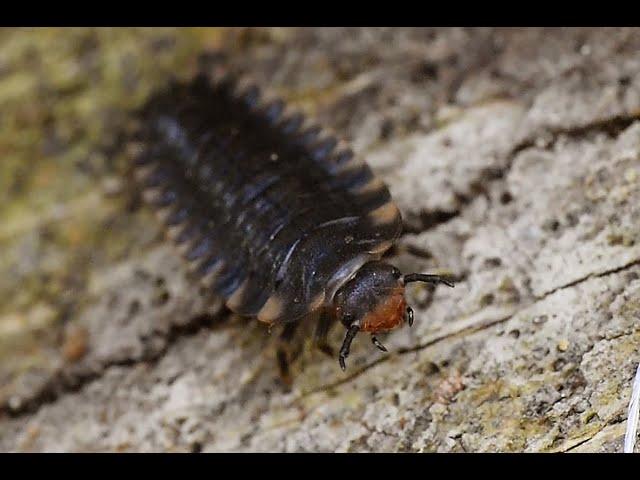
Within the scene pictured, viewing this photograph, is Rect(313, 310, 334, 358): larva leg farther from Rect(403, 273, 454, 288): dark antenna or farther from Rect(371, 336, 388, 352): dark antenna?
Rect(403, 273, 454, 288): dark antenna

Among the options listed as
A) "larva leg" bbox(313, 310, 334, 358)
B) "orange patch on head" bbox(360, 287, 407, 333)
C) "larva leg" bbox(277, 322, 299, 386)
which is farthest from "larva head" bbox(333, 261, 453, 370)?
"larva leg" bbox(277, 322, 299, 386)

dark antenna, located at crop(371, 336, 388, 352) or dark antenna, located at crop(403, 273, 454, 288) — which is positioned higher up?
dark antenna, located at crop(403, 273, 454, 288)

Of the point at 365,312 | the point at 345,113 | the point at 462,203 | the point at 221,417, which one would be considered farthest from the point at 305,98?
the point at 221,417

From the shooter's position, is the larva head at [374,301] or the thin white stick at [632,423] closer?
the thin white stick at [632,423]

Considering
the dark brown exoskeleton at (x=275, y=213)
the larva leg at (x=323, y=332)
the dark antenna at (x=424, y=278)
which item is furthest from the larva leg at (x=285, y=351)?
the dark antenna at (x=424, y=278)

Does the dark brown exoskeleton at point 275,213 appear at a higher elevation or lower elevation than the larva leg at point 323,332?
higher

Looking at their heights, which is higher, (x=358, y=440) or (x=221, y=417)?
(x=221, y=417)

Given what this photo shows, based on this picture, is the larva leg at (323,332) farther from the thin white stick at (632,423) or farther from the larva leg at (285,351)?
the thin white stick at (632,423)

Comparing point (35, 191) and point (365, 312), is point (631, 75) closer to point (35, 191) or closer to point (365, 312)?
point (365, 312)
